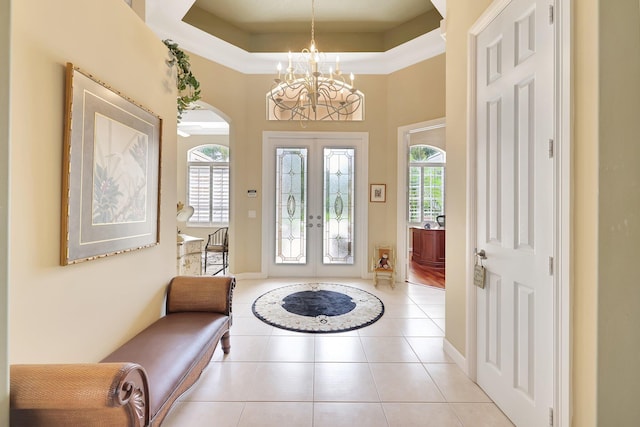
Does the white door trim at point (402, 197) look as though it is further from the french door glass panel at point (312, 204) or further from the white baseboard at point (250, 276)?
the white baseboard at point (250, 276)

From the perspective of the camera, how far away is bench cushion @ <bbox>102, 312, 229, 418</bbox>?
1330 mm

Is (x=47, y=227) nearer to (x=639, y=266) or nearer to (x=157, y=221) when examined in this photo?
(x=157, y=221)

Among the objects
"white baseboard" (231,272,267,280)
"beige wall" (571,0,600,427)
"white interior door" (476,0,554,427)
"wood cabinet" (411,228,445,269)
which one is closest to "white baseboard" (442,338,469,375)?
"white interior door" (476,0,554,427)

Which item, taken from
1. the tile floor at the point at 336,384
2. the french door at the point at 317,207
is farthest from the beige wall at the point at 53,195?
the french door at the point at 317,207

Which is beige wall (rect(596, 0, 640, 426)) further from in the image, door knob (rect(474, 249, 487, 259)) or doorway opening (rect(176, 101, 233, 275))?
doorway opening (rect(176, 101, 233, 275))

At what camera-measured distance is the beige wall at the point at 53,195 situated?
1136 mm

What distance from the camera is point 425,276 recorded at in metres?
5.09

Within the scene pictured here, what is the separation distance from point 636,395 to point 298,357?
199cm

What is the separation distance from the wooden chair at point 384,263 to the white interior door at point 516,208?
2.35 m

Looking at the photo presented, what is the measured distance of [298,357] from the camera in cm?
232

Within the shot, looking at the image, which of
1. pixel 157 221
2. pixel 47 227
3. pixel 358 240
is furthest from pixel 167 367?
pixel 358 240

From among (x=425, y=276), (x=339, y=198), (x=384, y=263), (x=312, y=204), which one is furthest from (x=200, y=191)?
(x=425, y=276)

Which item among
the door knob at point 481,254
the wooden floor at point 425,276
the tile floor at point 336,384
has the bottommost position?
the tile floor at point 336,384

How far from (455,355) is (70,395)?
2.46 metres
